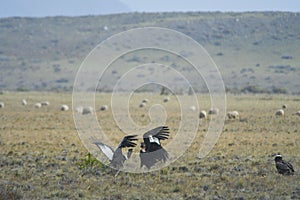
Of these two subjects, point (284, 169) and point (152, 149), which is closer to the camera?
point (284, 169)

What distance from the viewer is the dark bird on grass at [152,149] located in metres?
13.2

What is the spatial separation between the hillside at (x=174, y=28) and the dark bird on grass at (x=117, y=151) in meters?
62.8

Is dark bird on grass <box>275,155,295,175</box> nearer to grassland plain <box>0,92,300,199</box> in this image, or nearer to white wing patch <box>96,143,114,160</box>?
grassland plain <box>0,92,300,199</box>

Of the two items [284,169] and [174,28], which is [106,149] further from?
[174,28]

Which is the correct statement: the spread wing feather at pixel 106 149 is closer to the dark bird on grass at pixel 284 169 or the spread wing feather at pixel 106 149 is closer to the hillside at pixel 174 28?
the dark bird on grass at pixel 284 169

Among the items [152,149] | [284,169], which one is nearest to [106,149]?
[152,149]

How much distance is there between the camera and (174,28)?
10762cm

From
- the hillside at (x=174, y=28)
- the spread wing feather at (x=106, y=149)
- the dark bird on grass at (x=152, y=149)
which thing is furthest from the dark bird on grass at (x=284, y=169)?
the hillside at (x=174, y=28)

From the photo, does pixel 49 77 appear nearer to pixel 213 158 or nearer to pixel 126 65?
pixel 126 65

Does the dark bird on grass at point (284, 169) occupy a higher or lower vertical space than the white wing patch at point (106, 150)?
higher

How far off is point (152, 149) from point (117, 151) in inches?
29.8

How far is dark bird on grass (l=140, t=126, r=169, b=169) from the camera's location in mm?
13242

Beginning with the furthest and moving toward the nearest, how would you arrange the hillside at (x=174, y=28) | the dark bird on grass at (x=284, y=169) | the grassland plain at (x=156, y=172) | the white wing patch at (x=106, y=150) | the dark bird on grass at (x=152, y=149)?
the hillside at (x=174, y=28)
the dark bird on grass at (x=152, y=149)
the white wing patch at (x=106, y=150)
the dark bird on grass at (x=284, y=169)
the grassland plain at (x=156, y=172)

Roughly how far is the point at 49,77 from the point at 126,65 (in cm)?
1141
